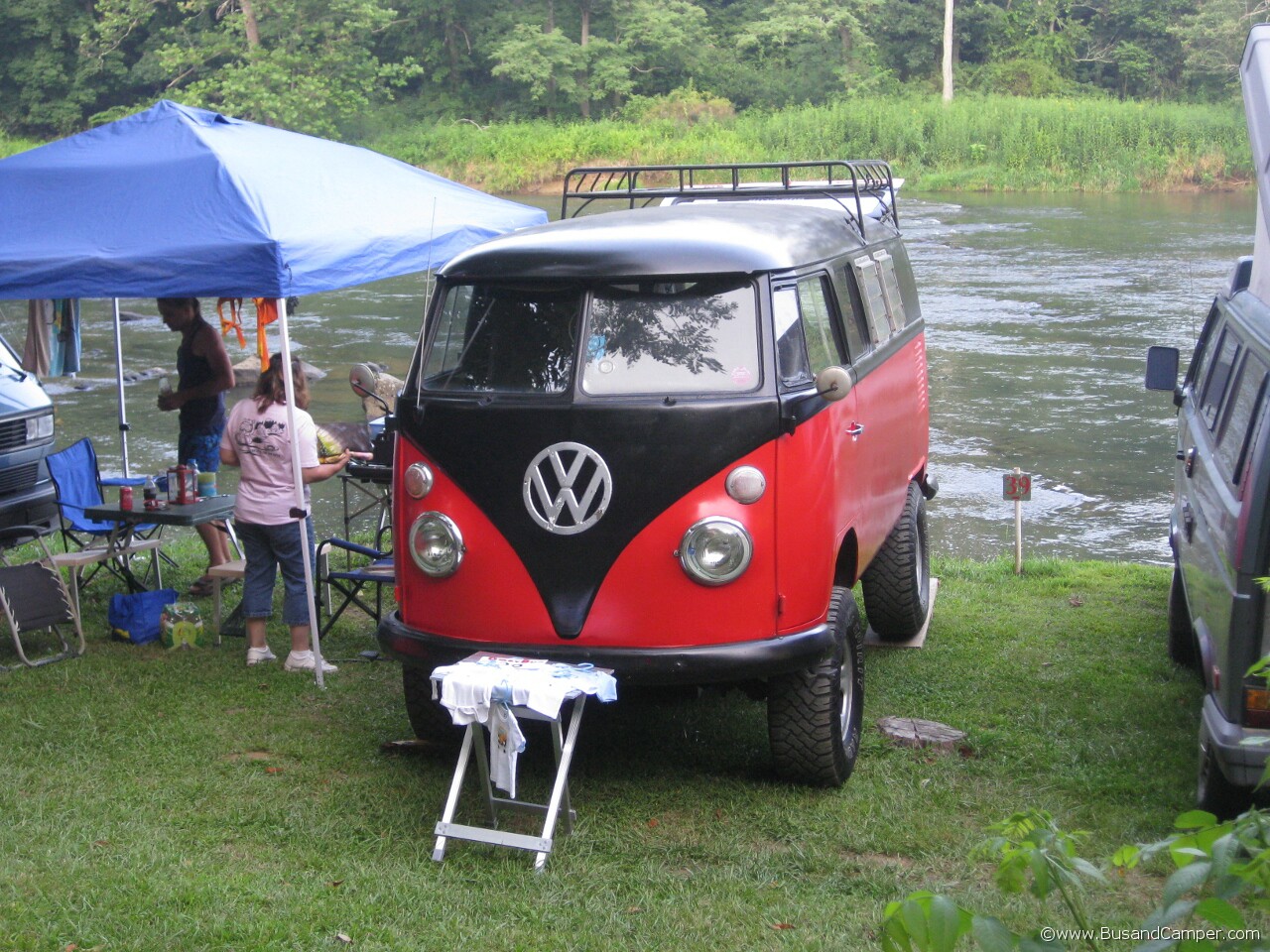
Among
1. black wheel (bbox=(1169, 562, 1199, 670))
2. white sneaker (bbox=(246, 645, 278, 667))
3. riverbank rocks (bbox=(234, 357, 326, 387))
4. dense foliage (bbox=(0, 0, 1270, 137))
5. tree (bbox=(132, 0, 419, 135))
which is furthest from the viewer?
dense foliage (bbox=(0, 0, 1270, 137))

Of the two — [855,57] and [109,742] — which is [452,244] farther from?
[855,57]

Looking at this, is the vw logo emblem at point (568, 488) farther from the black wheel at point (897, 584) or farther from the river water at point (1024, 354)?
the river water at point (1024, 354)

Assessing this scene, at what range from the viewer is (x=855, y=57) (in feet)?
178

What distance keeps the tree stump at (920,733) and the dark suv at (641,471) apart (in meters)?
0.47

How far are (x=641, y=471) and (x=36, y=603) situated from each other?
3899mm

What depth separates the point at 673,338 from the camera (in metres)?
5.43

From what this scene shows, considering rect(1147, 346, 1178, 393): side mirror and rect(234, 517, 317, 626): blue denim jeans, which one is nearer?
rect(234, 517, 317, 626): blue denim jeans

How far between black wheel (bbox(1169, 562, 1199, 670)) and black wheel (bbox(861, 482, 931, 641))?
1.31 m

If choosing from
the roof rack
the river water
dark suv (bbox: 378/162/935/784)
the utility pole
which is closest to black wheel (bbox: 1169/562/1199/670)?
dark suv (bbox: 378/162/935/784)

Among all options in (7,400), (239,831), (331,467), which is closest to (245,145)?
(331,467)

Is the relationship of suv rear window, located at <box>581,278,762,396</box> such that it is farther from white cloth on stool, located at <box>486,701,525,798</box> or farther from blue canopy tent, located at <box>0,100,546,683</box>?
blue canopy tent, located at <box>0,100,546,683</box>

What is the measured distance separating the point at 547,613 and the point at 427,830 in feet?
3.05

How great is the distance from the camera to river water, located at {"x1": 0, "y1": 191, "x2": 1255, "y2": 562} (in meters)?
12.3

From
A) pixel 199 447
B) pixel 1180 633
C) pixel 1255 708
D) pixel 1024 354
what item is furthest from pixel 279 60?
pixel 1255 708
